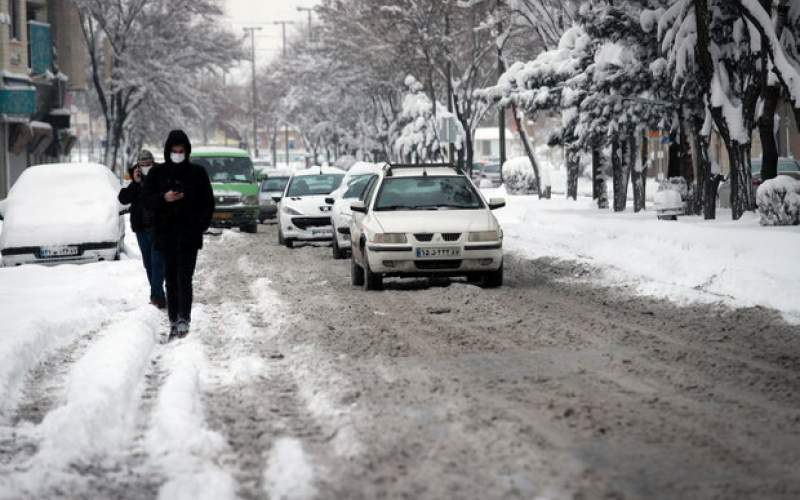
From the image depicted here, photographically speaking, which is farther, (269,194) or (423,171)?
(269,194)

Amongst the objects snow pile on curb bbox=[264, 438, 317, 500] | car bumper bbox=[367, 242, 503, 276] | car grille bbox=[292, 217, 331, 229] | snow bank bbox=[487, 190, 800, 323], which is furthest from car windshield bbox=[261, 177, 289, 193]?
snow pile on curb bbox=[264, 438, 317, 500]

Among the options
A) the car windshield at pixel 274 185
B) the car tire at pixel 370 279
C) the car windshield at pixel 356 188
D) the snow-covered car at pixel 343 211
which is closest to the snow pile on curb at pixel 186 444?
the car tire at pixel 370 279

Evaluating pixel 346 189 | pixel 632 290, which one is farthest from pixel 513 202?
pixel 632 290

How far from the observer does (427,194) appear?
1688cm

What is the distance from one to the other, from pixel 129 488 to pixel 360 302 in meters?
8.66

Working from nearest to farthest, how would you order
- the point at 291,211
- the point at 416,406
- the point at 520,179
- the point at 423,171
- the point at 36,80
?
1. the point at 416,406
2. the point at 423,171
3. the point at 291,211
4. the point at 36,80
5. the point at 520,179

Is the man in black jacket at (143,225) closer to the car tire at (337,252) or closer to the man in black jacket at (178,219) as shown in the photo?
the man in black jacket at (178,219)

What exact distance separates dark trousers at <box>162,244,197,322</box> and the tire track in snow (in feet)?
3.83

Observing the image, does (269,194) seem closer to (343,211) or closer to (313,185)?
(313,185)

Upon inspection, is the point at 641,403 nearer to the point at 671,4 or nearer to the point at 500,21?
the point at 671,4

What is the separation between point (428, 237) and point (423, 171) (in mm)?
1933

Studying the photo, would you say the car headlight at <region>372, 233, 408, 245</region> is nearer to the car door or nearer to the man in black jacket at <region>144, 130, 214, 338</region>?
the car door

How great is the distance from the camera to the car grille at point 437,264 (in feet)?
51.4

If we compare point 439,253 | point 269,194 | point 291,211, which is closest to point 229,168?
point 291,211
